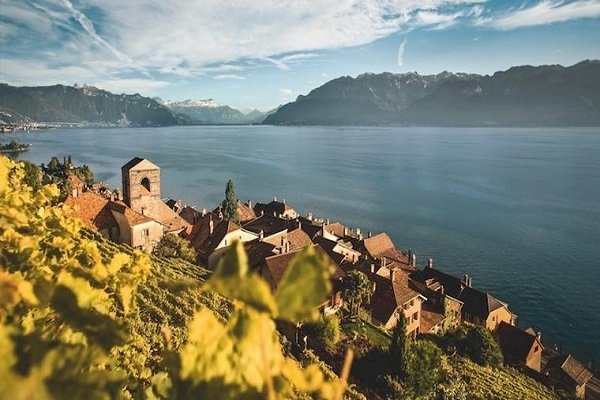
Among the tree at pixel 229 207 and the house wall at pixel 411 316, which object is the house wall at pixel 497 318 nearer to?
the house wall at pixel 411 316

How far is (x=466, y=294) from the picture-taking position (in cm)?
4469

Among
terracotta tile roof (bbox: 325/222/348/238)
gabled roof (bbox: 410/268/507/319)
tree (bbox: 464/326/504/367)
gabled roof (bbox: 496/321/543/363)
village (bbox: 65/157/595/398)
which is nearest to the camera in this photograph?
tree (bbox: 464/326/504/367)

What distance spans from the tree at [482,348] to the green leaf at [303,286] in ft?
123

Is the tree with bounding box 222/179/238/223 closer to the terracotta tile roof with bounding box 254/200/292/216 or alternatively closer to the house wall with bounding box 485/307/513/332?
the terracotta tile roof with bounding box 254/200/292/216

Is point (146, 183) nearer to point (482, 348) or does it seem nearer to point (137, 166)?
point (137, 166)

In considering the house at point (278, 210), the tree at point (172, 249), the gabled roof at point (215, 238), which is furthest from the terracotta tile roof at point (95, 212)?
the house at point (278, 210)

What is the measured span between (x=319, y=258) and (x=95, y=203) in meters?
43.4

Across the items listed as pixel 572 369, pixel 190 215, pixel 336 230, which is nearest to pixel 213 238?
pixel 190 215

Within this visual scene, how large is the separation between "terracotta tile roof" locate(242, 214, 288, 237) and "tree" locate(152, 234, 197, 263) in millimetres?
11955

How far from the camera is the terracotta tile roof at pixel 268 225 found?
49450 millimetres

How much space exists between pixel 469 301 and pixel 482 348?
33.4 feet

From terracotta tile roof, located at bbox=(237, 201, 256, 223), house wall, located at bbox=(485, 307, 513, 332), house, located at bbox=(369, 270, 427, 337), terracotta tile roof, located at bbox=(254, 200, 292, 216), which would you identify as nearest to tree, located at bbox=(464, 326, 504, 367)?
house, located at bbox=(369, 270, 427, 337)

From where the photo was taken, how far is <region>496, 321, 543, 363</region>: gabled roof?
3872cm

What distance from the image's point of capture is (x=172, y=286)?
79.4 inches
